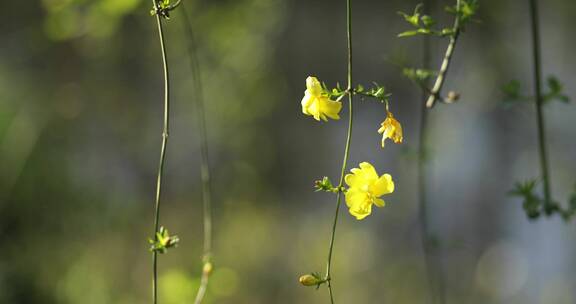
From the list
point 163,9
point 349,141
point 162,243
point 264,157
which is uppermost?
point 264,157

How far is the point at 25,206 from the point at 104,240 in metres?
0.51

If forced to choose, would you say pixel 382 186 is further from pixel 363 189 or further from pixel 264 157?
pixel 264 157

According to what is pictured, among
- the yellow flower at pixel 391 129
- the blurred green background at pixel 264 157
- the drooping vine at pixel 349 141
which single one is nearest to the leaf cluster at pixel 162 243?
the drooping vine at pixel 349 141

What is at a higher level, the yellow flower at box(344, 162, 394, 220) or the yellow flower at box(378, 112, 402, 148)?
the yellow flower at box(378, 112, 402, 148)

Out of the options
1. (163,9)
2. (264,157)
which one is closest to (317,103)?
(163,9)

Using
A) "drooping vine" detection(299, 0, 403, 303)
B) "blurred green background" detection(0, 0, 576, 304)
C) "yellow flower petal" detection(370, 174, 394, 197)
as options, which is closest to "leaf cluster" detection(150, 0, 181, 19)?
"drooping vine" detection(299, 0, 403, 303)

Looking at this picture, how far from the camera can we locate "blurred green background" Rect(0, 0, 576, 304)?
2.45 m

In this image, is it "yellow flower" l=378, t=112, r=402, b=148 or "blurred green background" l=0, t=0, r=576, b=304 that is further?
"blurred green background" l=0, t=0, r=576, b=304

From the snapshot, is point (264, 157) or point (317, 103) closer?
point (317, 103)

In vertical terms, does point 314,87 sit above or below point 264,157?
below

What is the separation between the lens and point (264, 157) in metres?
3.23

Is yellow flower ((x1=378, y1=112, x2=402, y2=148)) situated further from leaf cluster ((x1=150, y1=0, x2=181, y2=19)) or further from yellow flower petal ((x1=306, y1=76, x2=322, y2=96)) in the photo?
leaf cluster ((x1=150, y1=0, x2=181, y2=19))

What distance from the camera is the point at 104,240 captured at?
9.23ft

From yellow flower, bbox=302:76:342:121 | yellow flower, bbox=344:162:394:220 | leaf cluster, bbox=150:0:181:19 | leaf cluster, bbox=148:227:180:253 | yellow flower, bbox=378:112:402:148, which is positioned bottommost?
leaf cluster, bbox=148:227:180:253
